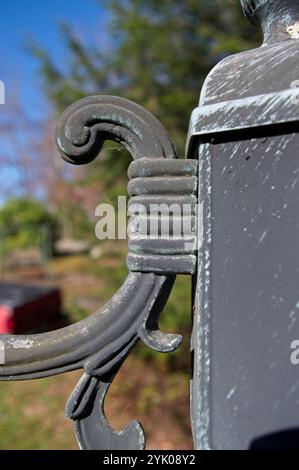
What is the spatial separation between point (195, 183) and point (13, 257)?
Answer: 15221 millimetres

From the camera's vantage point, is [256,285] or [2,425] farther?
[2,425]

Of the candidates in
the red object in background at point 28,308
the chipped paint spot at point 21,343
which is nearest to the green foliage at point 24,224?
the red object in background at point 28,308

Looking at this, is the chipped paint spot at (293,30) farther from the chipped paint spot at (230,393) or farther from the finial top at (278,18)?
the chipped paint spot at (230,393)

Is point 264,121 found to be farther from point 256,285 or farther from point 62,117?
point 62,117

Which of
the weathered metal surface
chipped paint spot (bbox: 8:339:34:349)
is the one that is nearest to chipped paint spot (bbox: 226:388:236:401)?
the weathered metal surface

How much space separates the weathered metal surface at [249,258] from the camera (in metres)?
0.77

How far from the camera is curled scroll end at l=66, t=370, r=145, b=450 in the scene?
32.0 inches

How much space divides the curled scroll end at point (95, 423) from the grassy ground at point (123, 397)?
3095mm

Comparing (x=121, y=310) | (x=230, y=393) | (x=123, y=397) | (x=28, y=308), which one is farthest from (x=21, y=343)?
(x=28, y=308)

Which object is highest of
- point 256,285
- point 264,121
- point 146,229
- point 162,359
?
point 264,121

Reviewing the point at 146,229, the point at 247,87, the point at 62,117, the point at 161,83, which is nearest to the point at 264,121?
the point at 247,87

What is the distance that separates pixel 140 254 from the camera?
0.84 metres

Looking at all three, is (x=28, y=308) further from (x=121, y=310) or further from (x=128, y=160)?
(x=121, y=310)

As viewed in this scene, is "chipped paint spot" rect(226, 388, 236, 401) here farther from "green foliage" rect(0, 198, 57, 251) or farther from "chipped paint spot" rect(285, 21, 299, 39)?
"green foliage" rect(0, 198, 57, 251)
